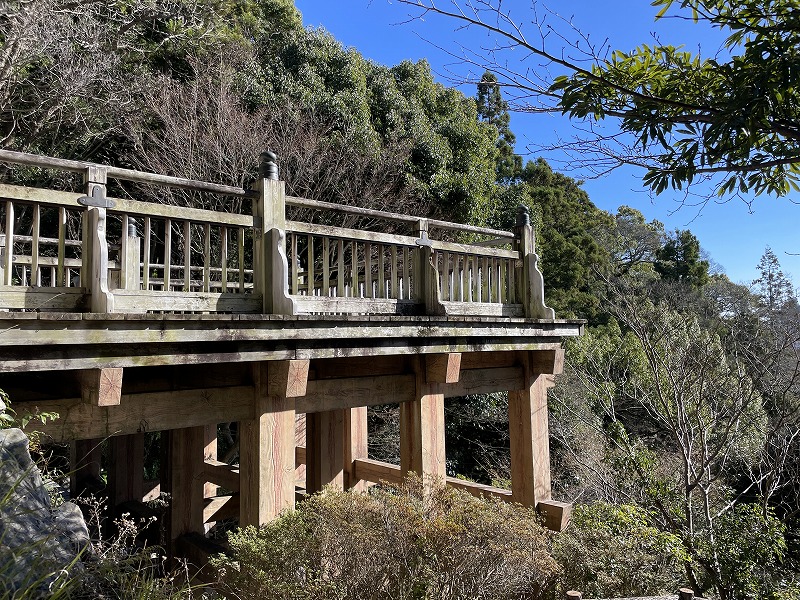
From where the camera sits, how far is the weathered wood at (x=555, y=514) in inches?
225

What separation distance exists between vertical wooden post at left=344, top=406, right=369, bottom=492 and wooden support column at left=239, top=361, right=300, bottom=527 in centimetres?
345

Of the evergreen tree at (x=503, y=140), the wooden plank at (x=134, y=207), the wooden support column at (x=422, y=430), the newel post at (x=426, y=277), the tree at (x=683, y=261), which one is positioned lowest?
the wooden support column at (x=422, y=430)

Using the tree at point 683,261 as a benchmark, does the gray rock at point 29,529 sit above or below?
below

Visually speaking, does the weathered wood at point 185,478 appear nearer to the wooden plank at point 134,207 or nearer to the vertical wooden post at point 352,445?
the vertical wooden post at point 352,445

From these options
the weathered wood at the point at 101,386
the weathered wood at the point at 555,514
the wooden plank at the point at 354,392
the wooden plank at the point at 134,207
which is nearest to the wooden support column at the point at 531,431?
the weathered wood at the point at 555,514

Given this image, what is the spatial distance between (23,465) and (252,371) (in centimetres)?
163

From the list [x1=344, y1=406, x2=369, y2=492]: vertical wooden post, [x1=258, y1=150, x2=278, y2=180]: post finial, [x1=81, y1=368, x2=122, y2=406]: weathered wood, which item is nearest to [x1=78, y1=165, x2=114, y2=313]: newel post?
[x1=81, y1=368, x2=122, y2=406]: weathered wood

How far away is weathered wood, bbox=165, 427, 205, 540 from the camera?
6.79m

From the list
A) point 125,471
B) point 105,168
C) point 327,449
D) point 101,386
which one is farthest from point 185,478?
point 105,168

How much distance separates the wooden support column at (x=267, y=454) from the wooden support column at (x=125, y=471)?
16.1 feet

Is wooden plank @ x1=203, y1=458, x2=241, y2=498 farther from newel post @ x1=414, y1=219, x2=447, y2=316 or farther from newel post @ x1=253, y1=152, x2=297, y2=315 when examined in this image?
newel post @ x1=253, y1=152, x2=297, y2=315

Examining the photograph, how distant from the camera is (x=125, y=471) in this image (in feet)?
27.1

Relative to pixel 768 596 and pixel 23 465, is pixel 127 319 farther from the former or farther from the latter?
pixel 768 596

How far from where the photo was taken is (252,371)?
4.11 m
